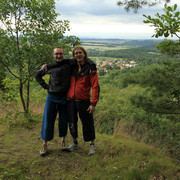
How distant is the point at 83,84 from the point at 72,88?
0.68ft

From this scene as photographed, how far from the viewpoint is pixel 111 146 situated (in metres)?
3.25

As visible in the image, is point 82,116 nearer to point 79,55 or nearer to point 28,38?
point 79,55

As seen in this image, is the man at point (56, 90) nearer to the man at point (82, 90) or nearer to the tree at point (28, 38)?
the man at point (82, 90)

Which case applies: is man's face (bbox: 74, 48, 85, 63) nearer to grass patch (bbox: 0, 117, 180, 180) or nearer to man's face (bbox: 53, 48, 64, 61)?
man's face (bbox: 53, 48, 64, 61)

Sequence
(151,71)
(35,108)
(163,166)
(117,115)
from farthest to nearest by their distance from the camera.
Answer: (117,115), (35,108), (151,71), (163,166)

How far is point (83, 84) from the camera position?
2594 millimetres

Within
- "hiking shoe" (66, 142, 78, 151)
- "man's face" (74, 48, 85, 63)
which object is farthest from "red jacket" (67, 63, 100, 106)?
"hiking shoe" (66, 142, 78, 151)

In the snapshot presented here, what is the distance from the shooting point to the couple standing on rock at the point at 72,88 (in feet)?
8.51

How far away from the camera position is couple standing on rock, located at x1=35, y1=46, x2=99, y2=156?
259 centimetres

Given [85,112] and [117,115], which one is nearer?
[85,112]

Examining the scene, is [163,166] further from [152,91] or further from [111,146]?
[152,91]

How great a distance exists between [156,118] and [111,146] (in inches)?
316

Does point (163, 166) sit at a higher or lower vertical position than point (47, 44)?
lower

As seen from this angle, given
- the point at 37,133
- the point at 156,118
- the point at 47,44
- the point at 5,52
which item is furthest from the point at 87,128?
the point at 156,118
